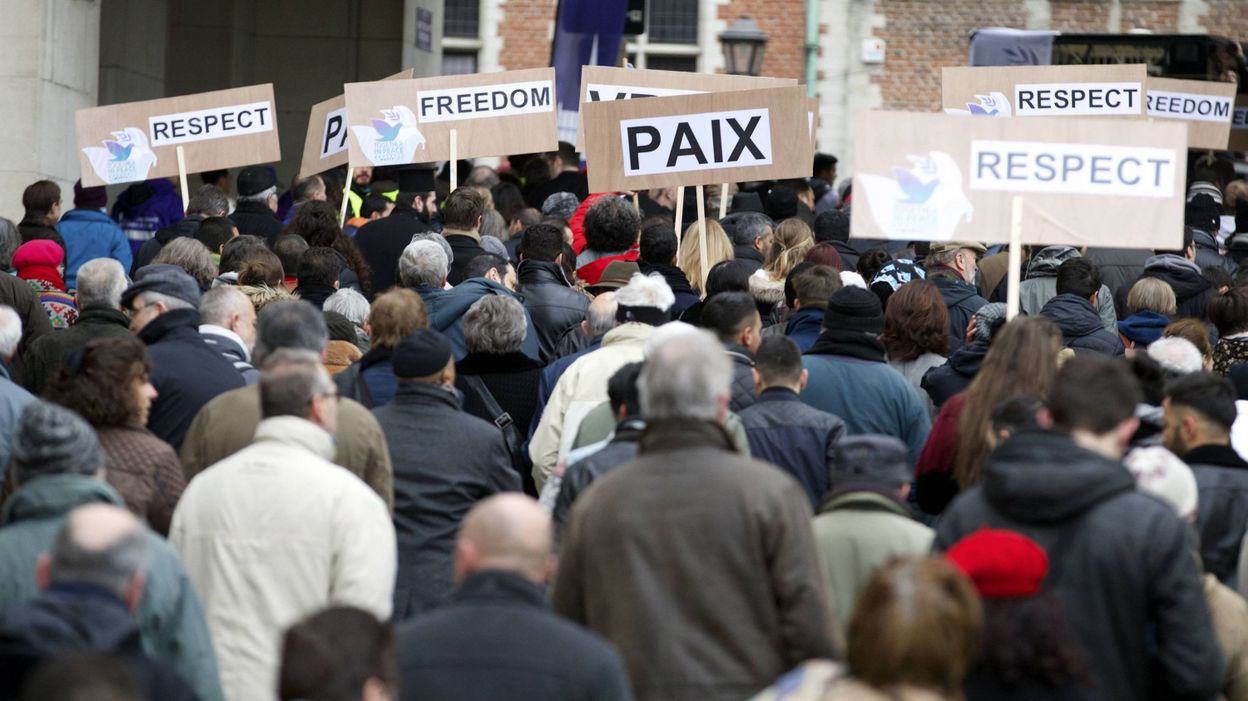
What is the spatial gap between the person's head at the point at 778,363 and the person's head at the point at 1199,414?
44.5 inches

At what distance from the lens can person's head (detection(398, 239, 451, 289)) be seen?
839cm

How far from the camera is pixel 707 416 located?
4602mm

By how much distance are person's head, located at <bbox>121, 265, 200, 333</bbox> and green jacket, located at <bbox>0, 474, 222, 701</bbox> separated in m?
2.39

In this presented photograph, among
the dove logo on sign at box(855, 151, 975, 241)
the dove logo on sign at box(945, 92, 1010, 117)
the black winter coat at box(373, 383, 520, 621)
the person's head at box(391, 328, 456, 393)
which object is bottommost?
the black winter coat at box(373, 383, 520, 621)

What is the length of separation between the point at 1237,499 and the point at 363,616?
2898 millimetres

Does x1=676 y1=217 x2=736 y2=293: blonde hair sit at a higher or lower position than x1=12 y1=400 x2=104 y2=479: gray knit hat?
higher

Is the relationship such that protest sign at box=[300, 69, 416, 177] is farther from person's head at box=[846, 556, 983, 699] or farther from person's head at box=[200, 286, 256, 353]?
person's head at box=[846, 556, 983, 699]

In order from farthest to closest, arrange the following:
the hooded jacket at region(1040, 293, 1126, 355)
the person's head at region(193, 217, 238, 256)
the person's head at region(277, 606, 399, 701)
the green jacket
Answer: the person's head at region(193, 217, 238, 256) → the hooded jacket at region(1040, 293, 1126, 355) → the green jacket → the person's head at region(277, 606, 399, 701)

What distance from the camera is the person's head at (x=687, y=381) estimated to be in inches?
181

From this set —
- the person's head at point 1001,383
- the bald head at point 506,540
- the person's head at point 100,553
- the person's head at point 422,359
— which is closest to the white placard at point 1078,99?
the person's head at point 1001,383

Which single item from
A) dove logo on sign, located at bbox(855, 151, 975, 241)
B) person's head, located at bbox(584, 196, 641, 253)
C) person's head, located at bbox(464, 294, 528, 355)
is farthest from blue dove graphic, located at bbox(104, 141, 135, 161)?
dove logo on sign, located at bbox(855, 151, 975, 241)

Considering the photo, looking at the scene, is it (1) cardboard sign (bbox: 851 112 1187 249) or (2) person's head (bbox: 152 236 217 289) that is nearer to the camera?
(1) cardboard sign (bbox: 851 112 1187 249)

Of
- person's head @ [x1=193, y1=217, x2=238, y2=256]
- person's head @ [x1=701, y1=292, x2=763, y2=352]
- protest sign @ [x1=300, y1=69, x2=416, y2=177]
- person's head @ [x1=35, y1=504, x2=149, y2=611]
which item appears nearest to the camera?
person's head @ [x1=35, y1=504, x2=149, y2=611]

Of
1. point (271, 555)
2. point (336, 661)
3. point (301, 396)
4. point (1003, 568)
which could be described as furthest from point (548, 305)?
point (336, 661)
